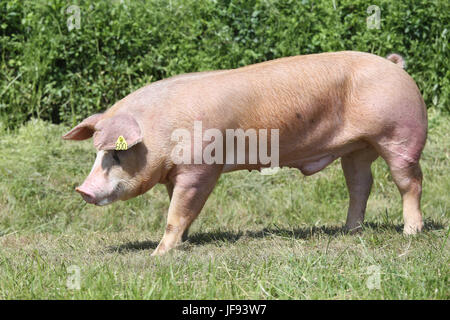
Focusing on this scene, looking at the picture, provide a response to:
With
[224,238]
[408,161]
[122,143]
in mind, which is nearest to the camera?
[122,143]

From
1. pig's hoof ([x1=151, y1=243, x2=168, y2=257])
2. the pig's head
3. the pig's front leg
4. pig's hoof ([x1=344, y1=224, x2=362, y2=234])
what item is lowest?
pig's hoof ([x1=344, y1=224, x2=362, y2=234])

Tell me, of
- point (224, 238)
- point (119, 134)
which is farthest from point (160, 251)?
point (119, 134)

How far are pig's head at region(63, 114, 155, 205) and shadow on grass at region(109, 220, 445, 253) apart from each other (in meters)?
0.47

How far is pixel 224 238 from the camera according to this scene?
17.6 ft

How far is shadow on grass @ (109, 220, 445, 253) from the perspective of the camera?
17.5 ft

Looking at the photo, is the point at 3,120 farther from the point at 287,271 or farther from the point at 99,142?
the point at 287,271

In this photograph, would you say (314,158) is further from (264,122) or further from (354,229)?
(354,229)

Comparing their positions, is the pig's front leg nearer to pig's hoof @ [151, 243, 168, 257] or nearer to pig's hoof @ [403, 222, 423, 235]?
pig's hoof @ [151, 243, 168, 257]

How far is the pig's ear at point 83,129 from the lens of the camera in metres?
5.19

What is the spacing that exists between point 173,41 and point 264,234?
133 inches

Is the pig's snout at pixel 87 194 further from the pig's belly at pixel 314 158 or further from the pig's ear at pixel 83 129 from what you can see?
the pig's belly at pixel 314 158

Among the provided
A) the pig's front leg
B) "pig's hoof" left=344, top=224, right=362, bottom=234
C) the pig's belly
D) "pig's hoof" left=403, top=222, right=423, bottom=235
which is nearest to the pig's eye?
the pig's front leg

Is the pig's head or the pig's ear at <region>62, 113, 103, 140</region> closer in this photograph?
the pig's head

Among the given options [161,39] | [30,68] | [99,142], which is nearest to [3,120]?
[30,68]
